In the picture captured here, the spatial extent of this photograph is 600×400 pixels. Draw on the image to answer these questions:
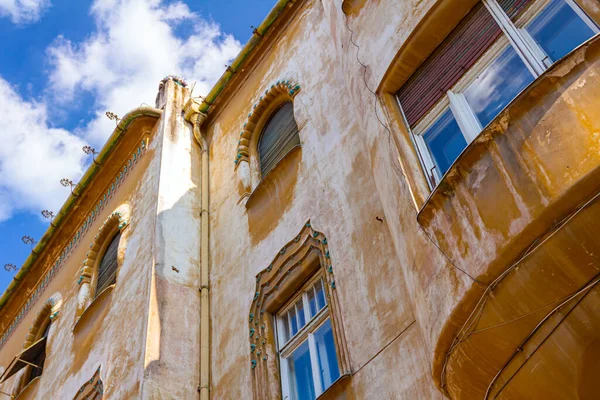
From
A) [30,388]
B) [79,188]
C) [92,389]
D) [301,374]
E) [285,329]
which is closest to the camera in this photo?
[301,374]

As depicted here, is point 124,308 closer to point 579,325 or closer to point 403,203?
point 403,203

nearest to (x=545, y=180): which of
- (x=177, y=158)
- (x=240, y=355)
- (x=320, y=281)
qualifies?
(x=320, y=281)

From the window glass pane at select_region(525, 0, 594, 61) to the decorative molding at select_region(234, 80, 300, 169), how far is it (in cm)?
530

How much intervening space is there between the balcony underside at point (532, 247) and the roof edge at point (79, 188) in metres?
8.81

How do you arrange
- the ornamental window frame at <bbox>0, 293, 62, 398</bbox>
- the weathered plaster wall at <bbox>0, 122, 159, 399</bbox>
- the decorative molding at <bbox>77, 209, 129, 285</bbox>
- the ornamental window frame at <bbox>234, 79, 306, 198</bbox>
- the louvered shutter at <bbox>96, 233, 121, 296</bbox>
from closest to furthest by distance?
the weathered plaster wall at <bbox>0, 122, 159, 399</bbox>
the ornamental window frame at <bbox>234, 79, 306, 198</bbox>
the louvered shutter at <bbox>96, 233, 121, 296</bbox>
the decorative molding at <bbox>77, 209, 129, 285</bbox>
the ornamental window frame at <bbox>0, 293, 62, 398</bbox>

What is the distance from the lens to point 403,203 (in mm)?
5824

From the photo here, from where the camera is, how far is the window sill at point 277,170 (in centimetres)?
908

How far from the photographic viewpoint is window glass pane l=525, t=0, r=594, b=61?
499 centimetres

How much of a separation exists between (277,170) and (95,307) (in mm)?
3878

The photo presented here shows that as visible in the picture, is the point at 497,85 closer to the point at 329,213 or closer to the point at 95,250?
the point at 329,213

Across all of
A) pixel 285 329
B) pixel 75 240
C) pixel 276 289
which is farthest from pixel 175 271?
pixel 75 240

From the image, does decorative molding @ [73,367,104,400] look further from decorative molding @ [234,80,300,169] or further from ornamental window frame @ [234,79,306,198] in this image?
decorative molding @ [234,80,300,169]

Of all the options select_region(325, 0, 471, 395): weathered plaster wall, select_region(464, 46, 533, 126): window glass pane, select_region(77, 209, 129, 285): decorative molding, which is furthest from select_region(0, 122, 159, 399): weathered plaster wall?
select_region(464, 46, 533, 126): window glass pane

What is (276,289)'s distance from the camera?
8094 millimetres
